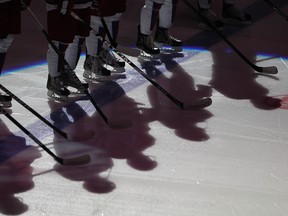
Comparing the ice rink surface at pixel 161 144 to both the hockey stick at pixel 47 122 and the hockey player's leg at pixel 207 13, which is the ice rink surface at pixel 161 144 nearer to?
the hockey stick at pixel 47 122

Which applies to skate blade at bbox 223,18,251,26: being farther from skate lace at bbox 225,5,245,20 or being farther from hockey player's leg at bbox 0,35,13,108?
hockey player's leg at bbox 0,35,13,108

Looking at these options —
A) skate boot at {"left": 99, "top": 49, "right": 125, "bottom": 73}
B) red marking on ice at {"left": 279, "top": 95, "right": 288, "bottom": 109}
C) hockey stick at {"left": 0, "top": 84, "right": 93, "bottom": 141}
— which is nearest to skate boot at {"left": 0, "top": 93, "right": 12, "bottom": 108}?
hockey stick at {"left": 0, "top": 84, "right": 93, "bottom": 141}

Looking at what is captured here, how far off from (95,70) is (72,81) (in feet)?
0.99

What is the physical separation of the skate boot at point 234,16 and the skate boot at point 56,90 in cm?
173

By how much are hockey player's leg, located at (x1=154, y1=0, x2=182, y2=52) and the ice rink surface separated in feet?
0.29

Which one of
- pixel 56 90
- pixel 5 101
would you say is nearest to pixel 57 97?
pixel 56 90

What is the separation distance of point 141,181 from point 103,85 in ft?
3.67

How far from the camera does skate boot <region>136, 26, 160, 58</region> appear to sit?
4.51 m

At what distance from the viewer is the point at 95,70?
4137 millimetres

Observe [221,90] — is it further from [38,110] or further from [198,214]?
[198,214]

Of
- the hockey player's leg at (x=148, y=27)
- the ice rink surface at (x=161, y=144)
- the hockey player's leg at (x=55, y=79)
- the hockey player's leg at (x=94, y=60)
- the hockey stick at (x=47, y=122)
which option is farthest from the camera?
the hockey player's leg at (x=148, y=27)

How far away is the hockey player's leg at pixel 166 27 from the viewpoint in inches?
182

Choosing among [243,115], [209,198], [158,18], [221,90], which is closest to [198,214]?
[209,198]

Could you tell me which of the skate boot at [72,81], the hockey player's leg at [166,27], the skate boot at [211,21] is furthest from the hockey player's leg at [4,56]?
the skate boot at [211,21]
